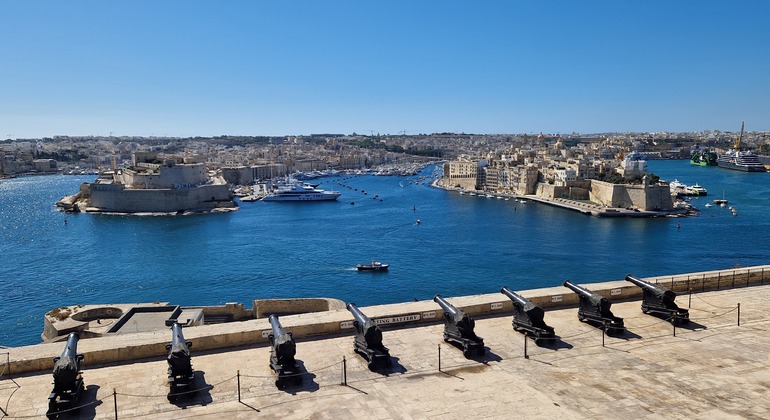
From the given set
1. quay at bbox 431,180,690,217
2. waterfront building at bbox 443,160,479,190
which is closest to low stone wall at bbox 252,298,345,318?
quay at bbox 431,180,690,217

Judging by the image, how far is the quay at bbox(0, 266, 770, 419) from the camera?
5.29 m

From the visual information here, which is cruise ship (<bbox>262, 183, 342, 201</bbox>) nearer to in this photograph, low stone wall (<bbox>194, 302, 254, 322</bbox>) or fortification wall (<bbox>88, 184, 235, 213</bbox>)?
fortification wall (<bbox>88, 184, 235, 213</bbox>)

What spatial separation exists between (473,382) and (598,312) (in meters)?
2.56

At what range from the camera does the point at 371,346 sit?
628cm

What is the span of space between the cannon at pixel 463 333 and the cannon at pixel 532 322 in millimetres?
725

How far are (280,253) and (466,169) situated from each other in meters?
43.6

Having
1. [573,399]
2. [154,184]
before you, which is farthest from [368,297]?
[154,184]

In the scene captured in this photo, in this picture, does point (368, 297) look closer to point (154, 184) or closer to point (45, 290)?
point (45, 290)

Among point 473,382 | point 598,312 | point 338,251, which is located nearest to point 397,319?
point 473,382

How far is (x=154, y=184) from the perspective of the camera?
51750mm

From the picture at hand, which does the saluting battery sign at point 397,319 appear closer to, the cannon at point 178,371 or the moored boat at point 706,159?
the cannon at point 178,371

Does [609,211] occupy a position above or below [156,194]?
below

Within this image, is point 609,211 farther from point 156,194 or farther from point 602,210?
point 156,194

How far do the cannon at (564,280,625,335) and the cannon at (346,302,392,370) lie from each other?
118 inches
